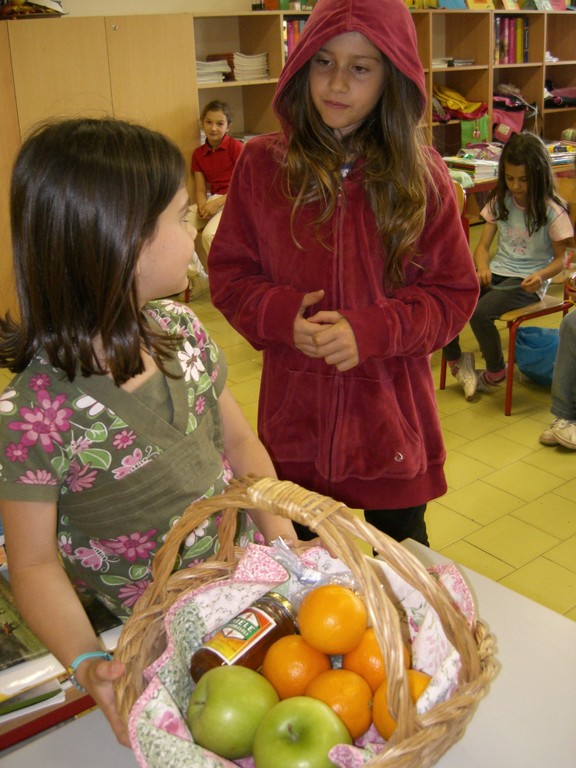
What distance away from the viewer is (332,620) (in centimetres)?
85

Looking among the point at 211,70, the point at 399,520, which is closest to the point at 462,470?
the point at 399,520

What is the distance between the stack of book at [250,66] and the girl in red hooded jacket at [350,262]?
167 inches

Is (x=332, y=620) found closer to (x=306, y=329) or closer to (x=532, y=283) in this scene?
(x=306, y=329)

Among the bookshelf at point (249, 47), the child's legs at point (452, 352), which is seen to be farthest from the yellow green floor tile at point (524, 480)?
the bookshelf at point (249, 47)

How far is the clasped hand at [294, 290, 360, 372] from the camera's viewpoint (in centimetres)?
134

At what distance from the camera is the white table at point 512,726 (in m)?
0.83

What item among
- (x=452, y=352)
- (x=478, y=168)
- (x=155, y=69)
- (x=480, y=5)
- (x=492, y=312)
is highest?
(x=480, y=5)

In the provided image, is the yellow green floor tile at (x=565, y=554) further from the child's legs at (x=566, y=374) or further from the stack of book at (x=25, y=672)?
the stack of book at (x=25, y=672)

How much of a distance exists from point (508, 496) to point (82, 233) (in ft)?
6.85

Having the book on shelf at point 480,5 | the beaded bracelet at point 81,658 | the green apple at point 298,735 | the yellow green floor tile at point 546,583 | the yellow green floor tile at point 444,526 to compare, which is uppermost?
the book on shelf at point 480,5

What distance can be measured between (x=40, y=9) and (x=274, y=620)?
4.46m

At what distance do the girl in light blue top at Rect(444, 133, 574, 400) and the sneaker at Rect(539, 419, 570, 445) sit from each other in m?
0.46

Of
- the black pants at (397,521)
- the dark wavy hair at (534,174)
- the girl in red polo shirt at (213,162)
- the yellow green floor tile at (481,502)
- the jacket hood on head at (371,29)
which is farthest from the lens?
the girl in red polo shirt at (213,162)

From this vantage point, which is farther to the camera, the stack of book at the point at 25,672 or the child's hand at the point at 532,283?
the child's hand at the point at 532,283
